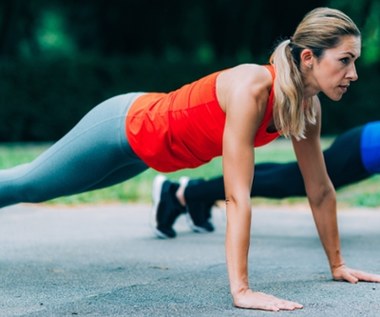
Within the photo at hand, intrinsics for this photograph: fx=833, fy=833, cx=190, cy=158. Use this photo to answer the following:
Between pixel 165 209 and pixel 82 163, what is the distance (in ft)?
5.92

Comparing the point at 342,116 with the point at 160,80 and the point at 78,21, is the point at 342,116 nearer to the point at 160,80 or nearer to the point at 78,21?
the point at 160,80

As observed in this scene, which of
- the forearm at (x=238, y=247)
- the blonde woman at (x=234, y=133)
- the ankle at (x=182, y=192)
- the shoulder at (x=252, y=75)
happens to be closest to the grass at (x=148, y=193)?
the ankle at (x=182, y=192)

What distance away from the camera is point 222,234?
6133 mm

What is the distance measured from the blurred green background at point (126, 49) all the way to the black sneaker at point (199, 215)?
11.6 m

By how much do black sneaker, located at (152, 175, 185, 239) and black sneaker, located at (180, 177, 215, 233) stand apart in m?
0.07

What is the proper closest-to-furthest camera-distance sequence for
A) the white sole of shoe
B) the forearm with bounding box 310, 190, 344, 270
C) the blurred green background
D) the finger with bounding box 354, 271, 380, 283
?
1. the finger with bounding box 354, 271, 380, 283
2. the forearm with bounding box 310, 190, 344, 270
3. the white sole of shoe
4. the blurred green background

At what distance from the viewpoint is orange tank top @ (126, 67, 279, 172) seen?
3.84 metres

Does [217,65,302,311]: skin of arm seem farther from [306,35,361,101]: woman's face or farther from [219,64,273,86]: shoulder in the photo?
[306,35,361,101]: woman's face

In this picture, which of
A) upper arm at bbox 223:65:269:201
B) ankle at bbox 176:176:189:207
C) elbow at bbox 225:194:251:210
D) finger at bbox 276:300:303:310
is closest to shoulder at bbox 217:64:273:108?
upper arm at bbox 223:65:269:201

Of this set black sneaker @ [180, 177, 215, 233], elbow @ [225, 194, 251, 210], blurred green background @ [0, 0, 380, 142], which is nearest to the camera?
elbow @ [225, 194, 251, 210]

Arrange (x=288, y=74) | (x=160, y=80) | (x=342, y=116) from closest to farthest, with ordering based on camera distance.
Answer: (x=288, y=74) < (x=160, y=80) < (x=342, y=116)

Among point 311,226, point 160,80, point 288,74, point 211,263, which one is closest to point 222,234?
point 311,226

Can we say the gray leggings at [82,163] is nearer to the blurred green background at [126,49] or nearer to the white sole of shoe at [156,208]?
the white sole of shoe at [156,208]

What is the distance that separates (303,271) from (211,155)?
911 mm
